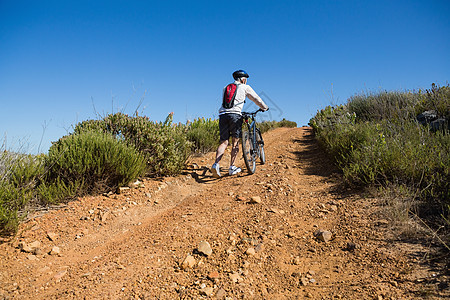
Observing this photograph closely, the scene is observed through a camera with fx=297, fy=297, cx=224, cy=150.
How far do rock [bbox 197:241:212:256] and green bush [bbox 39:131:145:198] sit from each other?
275cm

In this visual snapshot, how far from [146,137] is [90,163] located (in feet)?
4.97

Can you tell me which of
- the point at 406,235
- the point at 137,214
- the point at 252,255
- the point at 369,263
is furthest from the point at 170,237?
the point at 406,235

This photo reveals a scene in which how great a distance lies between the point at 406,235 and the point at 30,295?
165 inches

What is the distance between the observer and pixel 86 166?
5.29 meters

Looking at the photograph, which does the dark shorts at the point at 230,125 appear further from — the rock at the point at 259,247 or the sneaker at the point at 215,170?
the rock at the point at 259,247

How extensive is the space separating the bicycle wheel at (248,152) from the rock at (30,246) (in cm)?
411

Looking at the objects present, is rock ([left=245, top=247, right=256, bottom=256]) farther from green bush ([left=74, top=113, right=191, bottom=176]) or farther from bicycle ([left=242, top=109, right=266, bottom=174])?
green bush ([left=74, top=113, right=191, bottom=176])

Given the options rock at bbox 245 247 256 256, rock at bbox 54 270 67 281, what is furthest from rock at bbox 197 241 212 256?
rock at bbox 54 270 67 281

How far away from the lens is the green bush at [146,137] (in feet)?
21.2

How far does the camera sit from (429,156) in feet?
15.6

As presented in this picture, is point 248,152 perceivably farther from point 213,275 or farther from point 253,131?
point 213,275

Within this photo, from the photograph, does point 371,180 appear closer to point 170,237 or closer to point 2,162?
point 170,237

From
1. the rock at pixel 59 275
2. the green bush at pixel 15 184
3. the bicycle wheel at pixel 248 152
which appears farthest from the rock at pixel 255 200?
the green bush at pixel 15 184

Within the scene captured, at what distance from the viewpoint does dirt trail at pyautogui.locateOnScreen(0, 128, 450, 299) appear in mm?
2902
